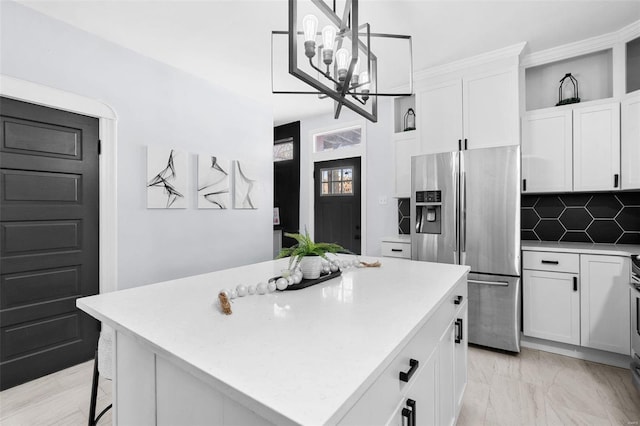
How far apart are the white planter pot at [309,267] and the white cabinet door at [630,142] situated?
9.06ft

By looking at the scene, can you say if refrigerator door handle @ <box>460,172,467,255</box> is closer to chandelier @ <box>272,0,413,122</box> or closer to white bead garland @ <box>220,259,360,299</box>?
chandelier @ <box>272,0,413,122</box>

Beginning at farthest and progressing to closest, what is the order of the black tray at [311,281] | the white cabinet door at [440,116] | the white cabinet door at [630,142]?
the white cabinet door at [440,116] < the white cabinet door at [630,142] < the black tray at [311,281]

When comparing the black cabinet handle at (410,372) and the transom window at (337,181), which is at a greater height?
the transom window at (337,181)

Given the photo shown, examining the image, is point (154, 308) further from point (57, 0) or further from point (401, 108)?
point (401, 108)

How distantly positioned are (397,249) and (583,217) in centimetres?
173

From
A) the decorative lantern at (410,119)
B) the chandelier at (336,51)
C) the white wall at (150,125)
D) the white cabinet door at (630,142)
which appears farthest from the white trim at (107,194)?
the white cabinet door at (630,142)

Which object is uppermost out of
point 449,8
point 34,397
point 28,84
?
point 449,8

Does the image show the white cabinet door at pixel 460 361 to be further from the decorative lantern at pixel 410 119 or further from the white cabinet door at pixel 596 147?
the decorative lantern at pixel 410 119

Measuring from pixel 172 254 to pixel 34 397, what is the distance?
136 centimetres

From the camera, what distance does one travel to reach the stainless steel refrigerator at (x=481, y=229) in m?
2.70

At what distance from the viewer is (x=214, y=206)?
3490 mm

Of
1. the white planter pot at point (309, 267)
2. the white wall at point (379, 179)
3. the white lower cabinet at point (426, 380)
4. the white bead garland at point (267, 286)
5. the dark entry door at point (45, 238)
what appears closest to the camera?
the white lower cabinet at point (426, 380)

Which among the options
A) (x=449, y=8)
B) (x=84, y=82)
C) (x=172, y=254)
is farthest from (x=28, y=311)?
(x=449, y=8)

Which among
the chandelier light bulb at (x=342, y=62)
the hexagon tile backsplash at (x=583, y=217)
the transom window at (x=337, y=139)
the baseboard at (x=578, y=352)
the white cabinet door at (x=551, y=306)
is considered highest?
the transom window at (x=337, y=139)
